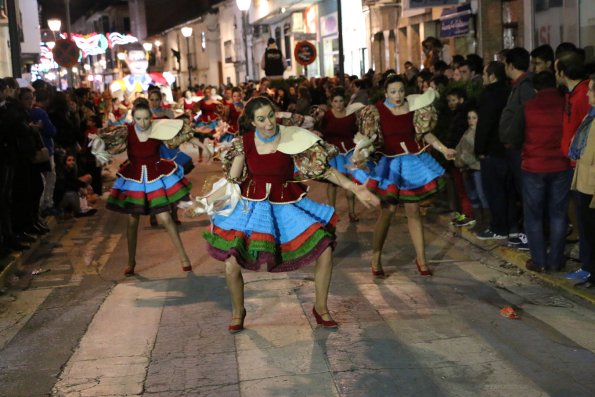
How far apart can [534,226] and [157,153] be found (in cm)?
399

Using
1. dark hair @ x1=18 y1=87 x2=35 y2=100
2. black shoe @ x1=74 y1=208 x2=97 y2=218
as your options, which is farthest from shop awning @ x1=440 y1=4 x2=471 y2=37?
dark hair @ x1=18 y1=87 x2=35 y2=100

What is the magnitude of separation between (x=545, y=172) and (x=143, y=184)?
4179 mm

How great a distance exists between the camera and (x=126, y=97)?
34.0 m

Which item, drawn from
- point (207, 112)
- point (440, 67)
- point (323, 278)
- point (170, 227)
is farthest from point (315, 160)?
point (207, 112)

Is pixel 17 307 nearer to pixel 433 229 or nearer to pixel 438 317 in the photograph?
pixel 438 317

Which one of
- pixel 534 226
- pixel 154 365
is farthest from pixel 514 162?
pixel 154 365

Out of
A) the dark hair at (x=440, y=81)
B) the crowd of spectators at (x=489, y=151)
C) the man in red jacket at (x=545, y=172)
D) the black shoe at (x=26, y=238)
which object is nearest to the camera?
the crowd of spectators at (x=489, y=151)

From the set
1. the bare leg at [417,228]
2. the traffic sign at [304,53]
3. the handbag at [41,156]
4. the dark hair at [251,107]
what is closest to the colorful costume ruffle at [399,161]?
the bare leg at [417,228]

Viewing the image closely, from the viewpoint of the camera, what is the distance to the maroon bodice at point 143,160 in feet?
34.0

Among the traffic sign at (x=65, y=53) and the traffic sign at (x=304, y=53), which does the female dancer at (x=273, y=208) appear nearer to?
the traffic sign at (x=65, y=53)

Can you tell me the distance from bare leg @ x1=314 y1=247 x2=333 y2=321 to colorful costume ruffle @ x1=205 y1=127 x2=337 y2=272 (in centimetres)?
11

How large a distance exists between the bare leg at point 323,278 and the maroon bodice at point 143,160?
10.7 feet

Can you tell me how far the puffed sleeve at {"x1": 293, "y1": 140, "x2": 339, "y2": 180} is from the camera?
25.1 ft

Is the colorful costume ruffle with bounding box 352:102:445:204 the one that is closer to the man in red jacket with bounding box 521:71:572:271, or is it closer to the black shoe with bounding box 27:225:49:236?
the man in red jacket with bounding box 521:71:572:271
